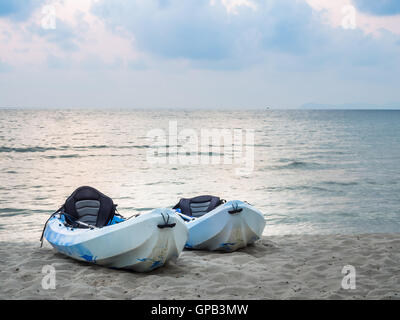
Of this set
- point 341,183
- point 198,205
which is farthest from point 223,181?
point 198,205

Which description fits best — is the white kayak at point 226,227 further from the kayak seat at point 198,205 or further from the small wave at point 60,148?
the small wave at point 60,148

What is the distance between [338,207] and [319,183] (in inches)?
209

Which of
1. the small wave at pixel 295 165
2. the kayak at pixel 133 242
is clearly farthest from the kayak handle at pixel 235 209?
the small wave at pixel 295 165

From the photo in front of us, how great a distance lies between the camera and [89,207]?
28.2 ft

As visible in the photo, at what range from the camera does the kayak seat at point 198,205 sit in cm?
976

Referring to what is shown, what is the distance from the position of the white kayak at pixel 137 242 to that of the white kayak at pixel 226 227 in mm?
1376

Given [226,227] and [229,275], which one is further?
[226,227]

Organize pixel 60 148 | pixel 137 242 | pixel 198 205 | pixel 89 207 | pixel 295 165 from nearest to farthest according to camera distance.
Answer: pixel 137 242, pixel 89 207, pixel 198 205, pixel 295 165, pixel 60 148

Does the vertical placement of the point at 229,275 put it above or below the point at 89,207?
below

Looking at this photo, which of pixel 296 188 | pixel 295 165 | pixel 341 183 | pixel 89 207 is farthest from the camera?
pixel 295 165

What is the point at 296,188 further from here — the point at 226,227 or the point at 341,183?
the point at 226,227

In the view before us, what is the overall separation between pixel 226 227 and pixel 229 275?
5.55ft
